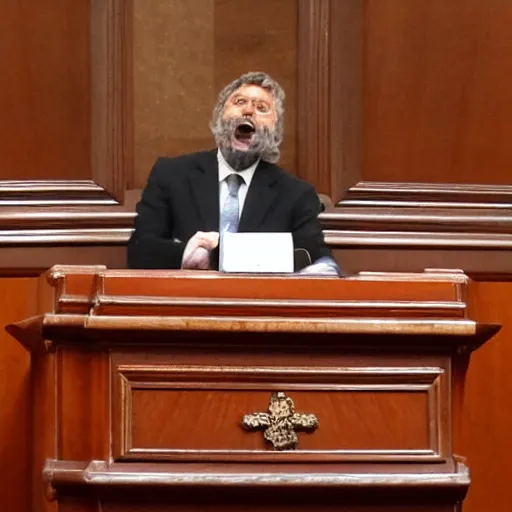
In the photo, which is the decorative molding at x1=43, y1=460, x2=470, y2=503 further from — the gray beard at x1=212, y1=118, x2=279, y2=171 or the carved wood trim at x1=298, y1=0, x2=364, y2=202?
the carved wood trim at x1=298, y1=0, x2=364, y2=202

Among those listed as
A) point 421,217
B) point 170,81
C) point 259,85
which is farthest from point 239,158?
point 421,217

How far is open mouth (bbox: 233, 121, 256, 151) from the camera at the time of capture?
1.51 m

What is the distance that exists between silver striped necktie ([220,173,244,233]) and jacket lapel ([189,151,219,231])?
1 centimetres

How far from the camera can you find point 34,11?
1662 mm

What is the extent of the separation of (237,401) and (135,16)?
2.40 feet

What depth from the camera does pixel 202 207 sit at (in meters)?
1.50

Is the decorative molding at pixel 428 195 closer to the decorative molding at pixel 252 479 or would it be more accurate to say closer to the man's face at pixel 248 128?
the man's face at pixel 248 128

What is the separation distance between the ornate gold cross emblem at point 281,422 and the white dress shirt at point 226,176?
39cm

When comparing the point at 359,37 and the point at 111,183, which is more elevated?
the point at 359,37

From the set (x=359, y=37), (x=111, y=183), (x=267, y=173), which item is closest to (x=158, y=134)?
(x=111, y=183)

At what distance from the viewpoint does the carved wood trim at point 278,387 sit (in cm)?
118

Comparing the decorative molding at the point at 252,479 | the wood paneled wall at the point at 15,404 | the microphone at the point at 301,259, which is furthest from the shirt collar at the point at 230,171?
the decorative molding at the point at 252,479

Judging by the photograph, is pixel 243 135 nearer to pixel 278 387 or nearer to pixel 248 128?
pixel 248 128

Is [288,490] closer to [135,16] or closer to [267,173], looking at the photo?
[267,173]
